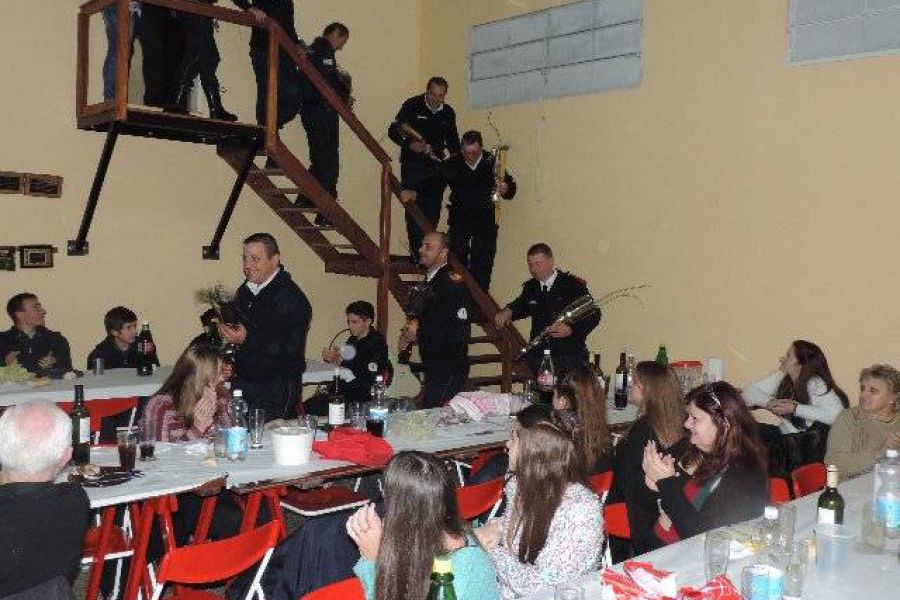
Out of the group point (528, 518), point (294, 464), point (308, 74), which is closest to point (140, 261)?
point (308, 74)

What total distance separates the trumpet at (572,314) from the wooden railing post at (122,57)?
3281mm

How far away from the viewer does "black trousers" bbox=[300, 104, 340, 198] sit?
7.63 meters

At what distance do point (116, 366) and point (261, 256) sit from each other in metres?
2.15

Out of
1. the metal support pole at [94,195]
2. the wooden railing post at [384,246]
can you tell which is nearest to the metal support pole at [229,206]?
the metal support pole at [94,195]

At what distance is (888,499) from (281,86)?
5936mm

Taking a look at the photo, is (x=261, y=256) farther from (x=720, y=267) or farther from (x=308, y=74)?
(x=720, y=267)

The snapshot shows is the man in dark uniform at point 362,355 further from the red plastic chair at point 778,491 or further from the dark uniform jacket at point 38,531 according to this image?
the dark uniform jacket at point 38,531

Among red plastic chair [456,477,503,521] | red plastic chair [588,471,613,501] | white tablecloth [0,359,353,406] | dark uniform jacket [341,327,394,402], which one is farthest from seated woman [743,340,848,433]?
white tablecloth [0,359,353,406]

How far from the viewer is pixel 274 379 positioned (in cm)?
479

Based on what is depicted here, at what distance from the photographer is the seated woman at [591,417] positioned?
3945mm

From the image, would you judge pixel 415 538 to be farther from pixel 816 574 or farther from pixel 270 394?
pixel 270 394

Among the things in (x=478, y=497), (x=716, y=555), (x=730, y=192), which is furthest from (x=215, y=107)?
(x=716, y=555)

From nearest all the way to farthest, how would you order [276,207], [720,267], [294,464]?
[294,464] < [720,267] < [276,207]

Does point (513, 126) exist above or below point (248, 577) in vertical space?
above
